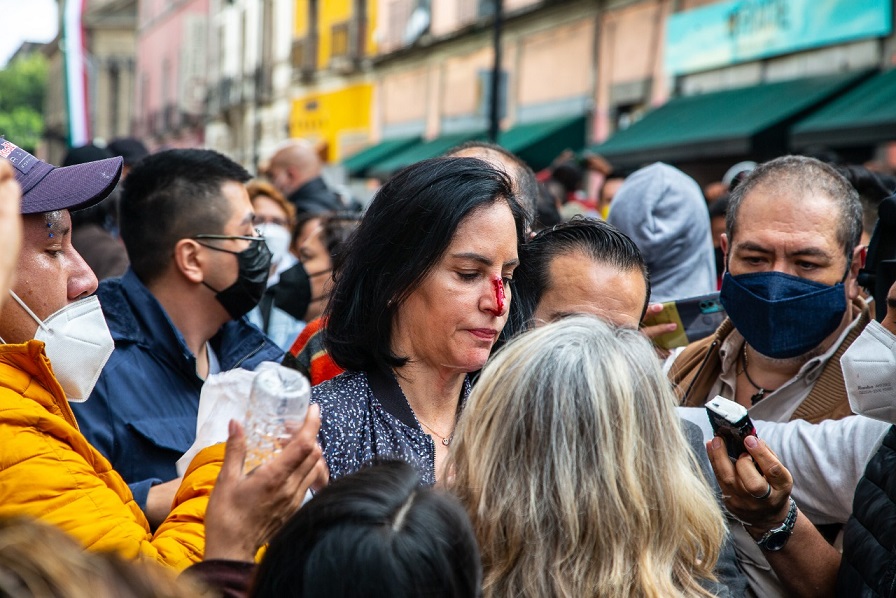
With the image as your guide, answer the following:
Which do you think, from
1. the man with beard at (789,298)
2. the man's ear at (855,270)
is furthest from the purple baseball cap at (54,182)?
the man's ear at (855,270)

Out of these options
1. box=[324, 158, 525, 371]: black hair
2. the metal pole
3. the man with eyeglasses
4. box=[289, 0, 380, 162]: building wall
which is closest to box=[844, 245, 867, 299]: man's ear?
box=[324, 158, 525, 371]: black hair

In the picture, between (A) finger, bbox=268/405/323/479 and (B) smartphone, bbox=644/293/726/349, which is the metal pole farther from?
(A) finger, bbox=268/405/323/479

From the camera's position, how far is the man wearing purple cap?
1.98m

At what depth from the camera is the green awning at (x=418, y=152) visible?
874 inches

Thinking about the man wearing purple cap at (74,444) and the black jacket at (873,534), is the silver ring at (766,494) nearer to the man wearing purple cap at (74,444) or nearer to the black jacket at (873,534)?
the black jacket at (873,534)

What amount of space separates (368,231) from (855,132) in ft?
31.8

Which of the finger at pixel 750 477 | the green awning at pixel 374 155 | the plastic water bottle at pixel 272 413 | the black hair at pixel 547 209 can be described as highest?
the plastic water bottle at pixel 272 413

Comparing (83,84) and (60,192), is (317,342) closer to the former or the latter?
(60,192)

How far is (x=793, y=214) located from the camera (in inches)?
146

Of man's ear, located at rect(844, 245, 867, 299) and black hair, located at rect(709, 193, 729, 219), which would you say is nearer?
man's ear, located at rect(844, 245, 867, 299)

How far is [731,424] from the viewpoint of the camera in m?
2.76

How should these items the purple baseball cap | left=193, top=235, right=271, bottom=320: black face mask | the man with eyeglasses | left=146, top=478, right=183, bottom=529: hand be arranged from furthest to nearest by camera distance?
left=193, top=235, right=271, bottom=320: black face mask → the man with eyeglasses → left=146, top=478, right=183, bottom=529: hand → the purple baseball cap

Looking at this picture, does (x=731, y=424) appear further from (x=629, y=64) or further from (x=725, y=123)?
(x=629, y=64)

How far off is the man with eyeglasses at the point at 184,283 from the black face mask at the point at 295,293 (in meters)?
0.86
